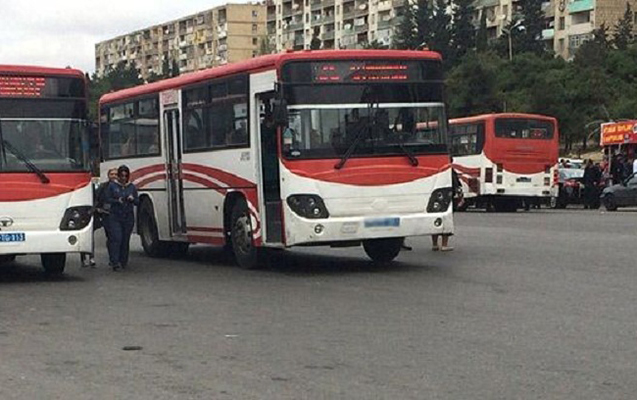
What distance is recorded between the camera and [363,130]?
15.8 m

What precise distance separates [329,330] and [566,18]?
106m

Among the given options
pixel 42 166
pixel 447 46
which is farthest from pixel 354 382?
pixel 447 46

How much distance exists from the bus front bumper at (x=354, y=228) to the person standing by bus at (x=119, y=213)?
3313 millimetres

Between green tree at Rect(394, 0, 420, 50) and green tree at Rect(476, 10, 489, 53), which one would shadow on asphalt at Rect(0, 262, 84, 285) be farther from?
green tree at Rect(394, 0, 420, 50)

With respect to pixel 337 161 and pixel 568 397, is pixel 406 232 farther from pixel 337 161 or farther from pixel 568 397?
pixel 568 397

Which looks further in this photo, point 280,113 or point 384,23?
point 384,23

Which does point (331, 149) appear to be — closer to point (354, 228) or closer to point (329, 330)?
point (354, 228)

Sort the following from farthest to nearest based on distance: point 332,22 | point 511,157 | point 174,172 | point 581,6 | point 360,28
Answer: point 332,22
point 360,28
point 581,6
point 511,157
point 174,172

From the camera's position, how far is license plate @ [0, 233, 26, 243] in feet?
49.3

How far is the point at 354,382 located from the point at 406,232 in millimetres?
7911

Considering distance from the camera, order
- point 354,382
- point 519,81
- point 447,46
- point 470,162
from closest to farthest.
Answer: point 354,382, point 470,162, point 519,81, point 447,46

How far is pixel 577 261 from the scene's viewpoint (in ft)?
57.5

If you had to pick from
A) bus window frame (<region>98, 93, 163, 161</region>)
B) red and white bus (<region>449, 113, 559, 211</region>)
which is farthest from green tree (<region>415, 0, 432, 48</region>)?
bus window frame (<region>98, 93, 163, 161</region>)

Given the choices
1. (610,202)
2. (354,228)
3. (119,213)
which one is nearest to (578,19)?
(610,202)
